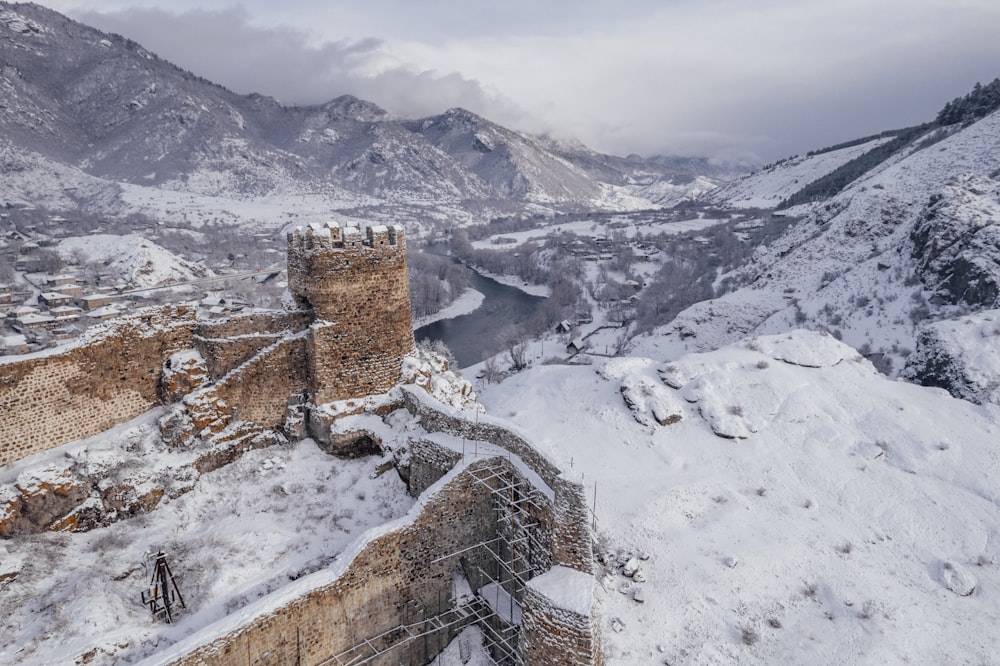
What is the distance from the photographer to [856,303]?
45.3 meters

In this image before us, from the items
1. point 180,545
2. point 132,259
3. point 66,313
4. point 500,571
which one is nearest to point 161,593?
point 180,545

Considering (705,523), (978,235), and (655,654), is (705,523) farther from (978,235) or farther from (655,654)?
(978,235)

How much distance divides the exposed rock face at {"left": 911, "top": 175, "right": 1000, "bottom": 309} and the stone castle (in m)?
41.5

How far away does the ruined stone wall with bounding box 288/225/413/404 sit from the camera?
1397cm

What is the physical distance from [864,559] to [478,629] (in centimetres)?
1395

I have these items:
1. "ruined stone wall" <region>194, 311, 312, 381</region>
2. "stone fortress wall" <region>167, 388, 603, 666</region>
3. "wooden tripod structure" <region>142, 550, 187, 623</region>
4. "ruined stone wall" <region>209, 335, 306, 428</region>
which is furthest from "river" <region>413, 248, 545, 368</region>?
"wooden tripod structure" <region>142, 550, 187, 623</region>

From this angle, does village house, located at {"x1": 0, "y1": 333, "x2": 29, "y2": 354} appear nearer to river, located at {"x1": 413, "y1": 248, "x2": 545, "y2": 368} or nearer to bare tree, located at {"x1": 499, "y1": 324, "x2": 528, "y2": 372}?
river, located at {"x1": 413, "y1": 248, "x2": 545, "y2": 368}

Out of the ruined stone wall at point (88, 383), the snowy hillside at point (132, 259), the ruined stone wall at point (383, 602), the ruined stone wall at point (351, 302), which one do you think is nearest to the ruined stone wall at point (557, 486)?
the ruined stone wall at point (383, 602)

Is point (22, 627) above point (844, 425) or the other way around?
above

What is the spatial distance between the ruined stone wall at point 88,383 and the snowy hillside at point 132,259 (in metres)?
77.2

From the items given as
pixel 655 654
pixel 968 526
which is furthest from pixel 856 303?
pixel 655 654

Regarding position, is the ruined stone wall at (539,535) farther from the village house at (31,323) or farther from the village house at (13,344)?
the village house at (31,323)

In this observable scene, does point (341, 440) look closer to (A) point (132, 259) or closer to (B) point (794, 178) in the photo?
(A) point (132, 259)

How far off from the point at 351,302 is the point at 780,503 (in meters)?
18.0
